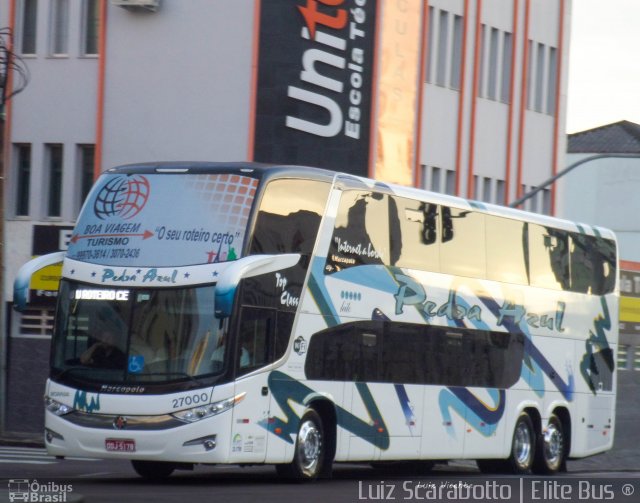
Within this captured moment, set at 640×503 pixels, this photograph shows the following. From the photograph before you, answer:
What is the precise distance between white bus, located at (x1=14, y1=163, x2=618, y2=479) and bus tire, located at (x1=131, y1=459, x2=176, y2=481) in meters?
0.03

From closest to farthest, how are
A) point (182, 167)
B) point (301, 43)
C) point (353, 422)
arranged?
1. point (182, 167)
2. point (353, 422)
3. point (301, 43)

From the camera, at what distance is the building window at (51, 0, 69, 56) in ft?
116

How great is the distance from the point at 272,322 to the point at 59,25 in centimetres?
1956

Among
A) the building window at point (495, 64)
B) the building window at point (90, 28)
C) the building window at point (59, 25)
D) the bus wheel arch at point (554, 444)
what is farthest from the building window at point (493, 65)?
the bus wheel arch at point (554, 444)

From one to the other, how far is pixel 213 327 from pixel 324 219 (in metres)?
2.46

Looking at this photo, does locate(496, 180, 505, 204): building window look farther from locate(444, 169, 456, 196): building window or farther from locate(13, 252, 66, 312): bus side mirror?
locate(13, 252, 66, 312): bus side mirror

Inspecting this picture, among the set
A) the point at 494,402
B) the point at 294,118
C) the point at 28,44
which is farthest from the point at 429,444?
the point at 28,44

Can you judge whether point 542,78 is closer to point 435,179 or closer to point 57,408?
point 435,179

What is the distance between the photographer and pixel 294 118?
1308 inches

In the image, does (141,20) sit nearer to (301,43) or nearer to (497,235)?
(301,43)

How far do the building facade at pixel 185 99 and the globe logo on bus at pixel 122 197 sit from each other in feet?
48.8

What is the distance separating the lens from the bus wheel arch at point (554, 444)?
2469cm

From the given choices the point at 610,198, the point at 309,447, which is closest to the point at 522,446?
the point at 309,447

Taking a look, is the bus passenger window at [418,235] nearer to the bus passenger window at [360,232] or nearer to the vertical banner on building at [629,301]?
the bus passenger window at [360,232]
